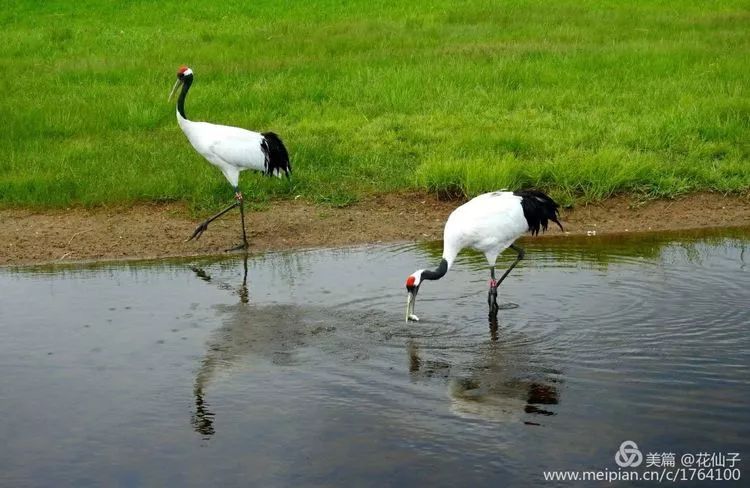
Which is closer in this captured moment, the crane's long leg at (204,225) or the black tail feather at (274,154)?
the crane's long leg at (204,225)

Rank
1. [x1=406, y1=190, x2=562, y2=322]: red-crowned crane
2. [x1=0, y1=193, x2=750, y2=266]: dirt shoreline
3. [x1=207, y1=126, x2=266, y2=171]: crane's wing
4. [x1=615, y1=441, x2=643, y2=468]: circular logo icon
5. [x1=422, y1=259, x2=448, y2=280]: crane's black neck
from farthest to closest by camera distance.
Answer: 1. [x1=207, y1=126, x2=266, y2=171]: crane's wing
2. [x1=0, y1=193, x2=750, y2=266]: dirt shoreline
3. [x1=406, y1=190, x2=562, y2=322]: red-crowned crane
4. [x1=422, y1=259, x2=448, y2=280]: crane's black neck
5. [x1=615, y1=441, x2=643, y2=468]: circular logo icon

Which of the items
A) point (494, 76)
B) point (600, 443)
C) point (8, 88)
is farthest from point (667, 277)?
point (8, 88)

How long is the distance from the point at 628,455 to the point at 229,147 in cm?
561

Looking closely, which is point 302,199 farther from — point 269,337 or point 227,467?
point 227,467

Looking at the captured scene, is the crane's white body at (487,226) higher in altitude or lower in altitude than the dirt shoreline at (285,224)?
higher

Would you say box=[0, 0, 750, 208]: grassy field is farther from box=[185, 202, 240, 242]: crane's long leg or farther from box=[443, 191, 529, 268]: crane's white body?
box=[443, 191, 529, 268]: crane's white body

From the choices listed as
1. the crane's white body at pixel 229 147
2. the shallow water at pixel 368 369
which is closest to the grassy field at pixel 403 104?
the crane's white body at pixel 229 147

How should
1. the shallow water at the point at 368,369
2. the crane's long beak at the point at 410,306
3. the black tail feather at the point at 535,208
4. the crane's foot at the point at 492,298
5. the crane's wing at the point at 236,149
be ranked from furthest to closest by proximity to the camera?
the crane's wing at the point at 236,149, the black tail feather at the point at 535,208, the crane's foot at the point at 492,298, the crane's long beak at the point at 410,306, the shallow water at the point at 368,369

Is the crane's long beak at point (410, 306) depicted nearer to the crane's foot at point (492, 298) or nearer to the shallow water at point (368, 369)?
the shallow water at point (368, 369)

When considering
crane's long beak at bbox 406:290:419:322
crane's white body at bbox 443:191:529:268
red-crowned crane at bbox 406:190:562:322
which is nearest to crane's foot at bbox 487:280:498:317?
red-crowned crane at bbox 406:190:562:322

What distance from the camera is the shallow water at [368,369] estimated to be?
5.59 m

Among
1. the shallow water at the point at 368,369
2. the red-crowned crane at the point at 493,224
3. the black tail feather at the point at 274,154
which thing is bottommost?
the shallow water at the point at 368,369

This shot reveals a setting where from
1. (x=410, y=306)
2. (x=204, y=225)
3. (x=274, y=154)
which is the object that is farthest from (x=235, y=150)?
(x=410, y=306)

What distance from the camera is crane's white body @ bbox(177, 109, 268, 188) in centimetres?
1012
